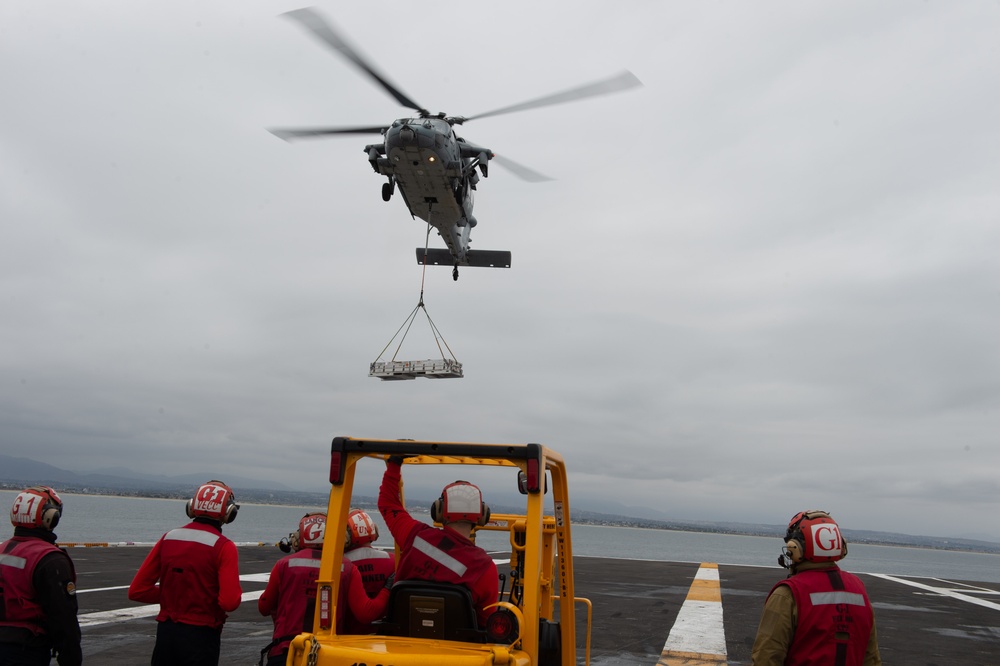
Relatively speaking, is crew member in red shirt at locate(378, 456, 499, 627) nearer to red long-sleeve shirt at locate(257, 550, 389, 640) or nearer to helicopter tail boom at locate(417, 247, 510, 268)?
red long-sleeve shirt at locate(257, 550, 389, 640)

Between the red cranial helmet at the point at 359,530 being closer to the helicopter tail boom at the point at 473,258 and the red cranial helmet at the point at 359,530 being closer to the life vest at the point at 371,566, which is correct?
the life vest at the point at 371,566

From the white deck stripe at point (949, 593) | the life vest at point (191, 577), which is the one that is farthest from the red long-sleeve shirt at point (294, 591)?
the white deck stripe at point (949, 593)

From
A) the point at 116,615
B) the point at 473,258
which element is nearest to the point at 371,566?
the point at 116,615

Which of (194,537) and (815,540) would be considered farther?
(194,537)

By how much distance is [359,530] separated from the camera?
18.5ft

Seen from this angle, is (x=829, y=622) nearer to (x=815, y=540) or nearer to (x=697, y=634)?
(x=815, y=540)

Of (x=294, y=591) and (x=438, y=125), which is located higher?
(x=438, y=125)

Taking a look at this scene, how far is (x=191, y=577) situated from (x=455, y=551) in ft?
7.22

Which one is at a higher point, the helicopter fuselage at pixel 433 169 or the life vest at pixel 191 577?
the helicopter fuselage at pixel 433 169

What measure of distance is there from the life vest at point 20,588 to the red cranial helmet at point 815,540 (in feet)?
16.0

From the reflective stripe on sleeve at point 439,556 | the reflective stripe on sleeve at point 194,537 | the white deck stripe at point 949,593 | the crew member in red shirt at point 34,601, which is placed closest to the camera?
the reflective stripe on sleeve at point 439,556

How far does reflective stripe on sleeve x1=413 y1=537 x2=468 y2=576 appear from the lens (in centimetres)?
474

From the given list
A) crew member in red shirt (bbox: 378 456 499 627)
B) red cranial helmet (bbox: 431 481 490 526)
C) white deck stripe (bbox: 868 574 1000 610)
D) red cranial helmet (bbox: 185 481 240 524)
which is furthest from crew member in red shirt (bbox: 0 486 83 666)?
white deck stripe (bbox: 868 574 1000 610)

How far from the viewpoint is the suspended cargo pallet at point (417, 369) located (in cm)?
1614
